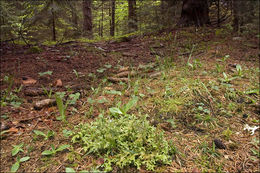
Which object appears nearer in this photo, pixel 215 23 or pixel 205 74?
pixel 205 74

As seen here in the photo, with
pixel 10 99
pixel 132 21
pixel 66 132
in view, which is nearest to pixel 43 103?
pixel 10 99

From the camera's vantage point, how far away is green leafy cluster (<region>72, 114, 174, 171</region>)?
116 cm

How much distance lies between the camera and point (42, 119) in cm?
172

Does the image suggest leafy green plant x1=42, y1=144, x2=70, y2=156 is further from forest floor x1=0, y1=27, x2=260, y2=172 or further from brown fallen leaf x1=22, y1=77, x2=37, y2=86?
brown fallen leaf x1=22, y1=77, x2=37, y2=86

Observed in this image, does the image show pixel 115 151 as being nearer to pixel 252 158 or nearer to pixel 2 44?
pixel 252 158

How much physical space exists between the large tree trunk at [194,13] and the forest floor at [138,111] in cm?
266

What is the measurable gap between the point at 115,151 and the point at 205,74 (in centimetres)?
198

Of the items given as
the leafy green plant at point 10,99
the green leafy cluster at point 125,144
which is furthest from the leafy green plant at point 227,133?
the leafy green plant at point 10,99

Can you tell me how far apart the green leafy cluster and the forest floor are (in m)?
0.02

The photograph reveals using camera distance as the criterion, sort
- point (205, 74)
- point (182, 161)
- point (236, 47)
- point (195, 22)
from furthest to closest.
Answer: point (195, 22), point (236, 47), point (205, 74), point (182, 161)

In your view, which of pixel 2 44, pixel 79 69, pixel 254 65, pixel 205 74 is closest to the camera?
pixel 205 74

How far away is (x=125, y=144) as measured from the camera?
1237mm

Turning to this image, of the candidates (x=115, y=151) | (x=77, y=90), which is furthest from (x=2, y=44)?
(x=115, y=151)

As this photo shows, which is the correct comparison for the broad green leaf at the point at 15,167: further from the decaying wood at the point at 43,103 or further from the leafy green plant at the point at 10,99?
the leafy green plant at the point at 10,99
